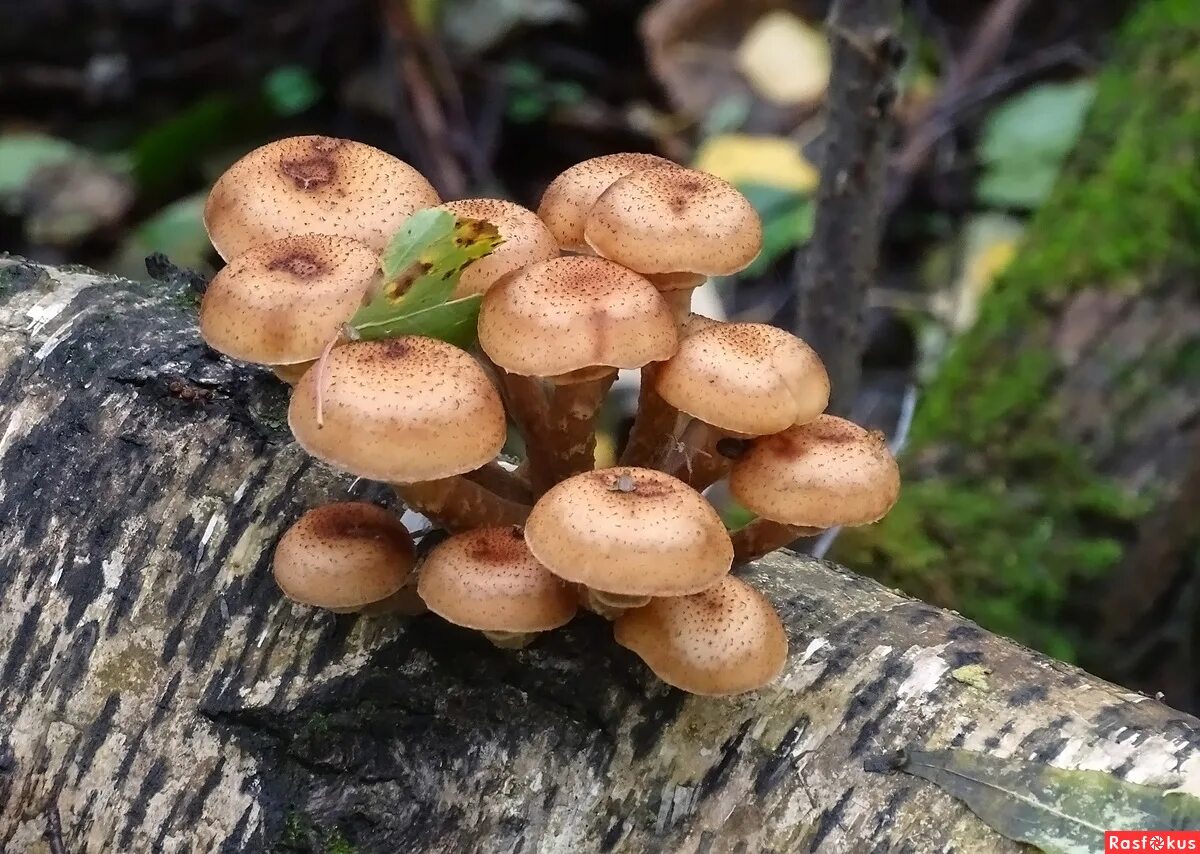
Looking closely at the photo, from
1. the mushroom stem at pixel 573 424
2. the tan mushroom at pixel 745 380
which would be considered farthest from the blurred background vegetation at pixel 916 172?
the tan mushroom at pixel 745 380

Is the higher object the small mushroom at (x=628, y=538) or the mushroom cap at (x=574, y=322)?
the mushroom cap at (x=574, y=322)

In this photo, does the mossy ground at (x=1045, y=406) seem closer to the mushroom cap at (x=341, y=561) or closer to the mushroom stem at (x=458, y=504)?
the mushroom stem at (x=458, y=504)

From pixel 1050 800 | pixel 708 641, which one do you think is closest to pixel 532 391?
pixel 708 641

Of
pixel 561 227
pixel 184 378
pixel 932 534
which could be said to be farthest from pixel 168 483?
pixel 932 534

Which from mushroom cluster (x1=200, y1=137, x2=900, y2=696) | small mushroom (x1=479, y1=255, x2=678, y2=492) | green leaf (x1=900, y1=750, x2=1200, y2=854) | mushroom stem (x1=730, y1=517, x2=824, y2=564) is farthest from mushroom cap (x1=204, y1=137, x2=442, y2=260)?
green leaf (x1=900, y1=750, x2=1200, y2=854)

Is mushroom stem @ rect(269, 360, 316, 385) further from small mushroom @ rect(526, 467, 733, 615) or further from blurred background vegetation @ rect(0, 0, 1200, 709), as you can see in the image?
blurred background vegetation @ rect(0, 0, 1200, 709)

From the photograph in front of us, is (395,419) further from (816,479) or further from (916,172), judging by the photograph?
(916,172)
